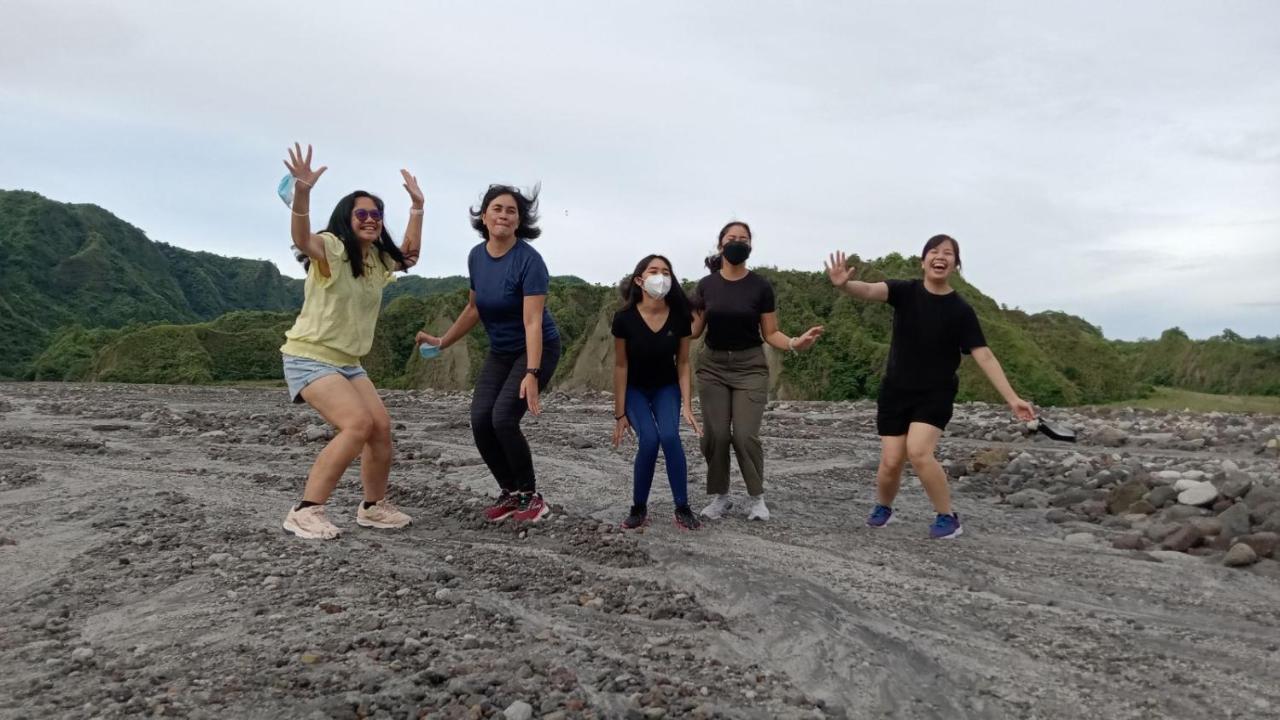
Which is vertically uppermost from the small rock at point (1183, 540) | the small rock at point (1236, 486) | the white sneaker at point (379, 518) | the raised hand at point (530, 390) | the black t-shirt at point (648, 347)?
the black t-shirt at point (648, 347)

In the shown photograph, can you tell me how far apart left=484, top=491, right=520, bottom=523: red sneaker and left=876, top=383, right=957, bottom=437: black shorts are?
279 cm

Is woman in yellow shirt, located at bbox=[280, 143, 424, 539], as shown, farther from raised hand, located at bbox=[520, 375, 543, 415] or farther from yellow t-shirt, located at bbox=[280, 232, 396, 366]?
raised hand, located at bbox=[520, 375, 543, 415]

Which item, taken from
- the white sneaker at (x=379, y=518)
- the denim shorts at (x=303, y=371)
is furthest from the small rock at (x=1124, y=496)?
the denim shorts at (x=303, y=371)

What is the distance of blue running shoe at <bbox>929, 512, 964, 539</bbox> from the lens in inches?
240

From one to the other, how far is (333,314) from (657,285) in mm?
2256

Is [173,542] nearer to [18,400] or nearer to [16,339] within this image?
[18,400]

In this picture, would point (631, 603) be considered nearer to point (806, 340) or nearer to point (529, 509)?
point (529, 509)

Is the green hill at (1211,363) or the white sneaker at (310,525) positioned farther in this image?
the green hill at (1211,363)

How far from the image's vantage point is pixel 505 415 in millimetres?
5984

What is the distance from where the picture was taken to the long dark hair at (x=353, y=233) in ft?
18.5

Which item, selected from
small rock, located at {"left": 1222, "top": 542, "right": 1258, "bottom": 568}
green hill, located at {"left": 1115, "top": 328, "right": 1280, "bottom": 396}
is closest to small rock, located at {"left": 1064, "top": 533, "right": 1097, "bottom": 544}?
small rock, located at {"left": 1222, "top": 542, "right": 1258, "bottom": 568}

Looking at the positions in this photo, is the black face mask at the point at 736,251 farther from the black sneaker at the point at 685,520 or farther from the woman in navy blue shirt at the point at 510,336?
the black sneaker at the point at 685,520

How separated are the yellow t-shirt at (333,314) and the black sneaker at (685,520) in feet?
8.37

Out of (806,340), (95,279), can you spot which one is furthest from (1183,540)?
(95,279)
